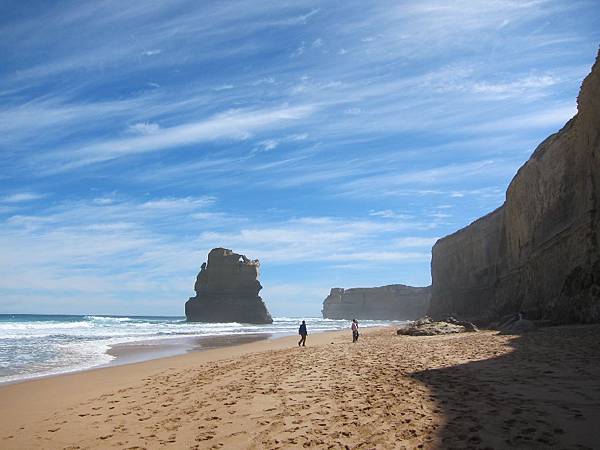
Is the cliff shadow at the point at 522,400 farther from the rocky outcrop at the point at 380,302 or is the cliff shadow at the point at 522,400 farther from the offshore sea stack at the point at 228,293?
the rocky outcrop at the point at 380,302

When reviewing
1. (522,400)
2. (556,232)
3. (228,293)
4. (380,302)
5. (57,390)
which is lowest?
(57,390)

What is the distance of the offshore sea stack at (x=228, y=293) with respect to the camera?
104000 millimetres

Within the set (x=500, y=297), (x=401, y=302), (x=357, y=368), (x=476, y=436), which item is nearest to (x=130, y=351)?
(x=357, y=368)

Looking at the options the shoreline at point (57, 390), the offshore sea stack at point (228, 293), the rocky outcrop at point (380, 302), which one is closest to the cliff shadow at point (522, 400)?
the shoreline at point (57, 390)

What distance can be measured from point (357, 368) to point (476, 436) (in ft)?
23.6

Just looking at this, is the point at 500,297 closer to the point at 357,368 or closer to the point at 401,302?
the point at 357,368

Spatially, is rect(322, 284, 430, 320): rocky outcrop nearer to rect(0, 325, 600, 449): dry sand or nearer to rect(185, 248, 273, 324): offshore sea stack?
rect(185, 248, 273, 324): offshore sea stack

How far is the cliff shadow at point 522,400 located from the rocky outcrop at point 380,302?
4911 inches

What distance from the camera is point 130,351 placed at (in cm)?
2527

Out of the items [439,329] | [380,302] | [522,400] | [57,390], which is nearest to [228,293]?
[380,302]

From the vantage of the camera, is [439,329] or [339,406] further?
[439,329]

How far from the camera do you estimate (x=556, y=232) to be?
89.5 ft

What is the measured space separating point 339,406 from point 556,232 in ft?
79.7

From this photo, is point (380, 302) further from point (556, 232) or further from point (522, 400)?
point (522, 400)
